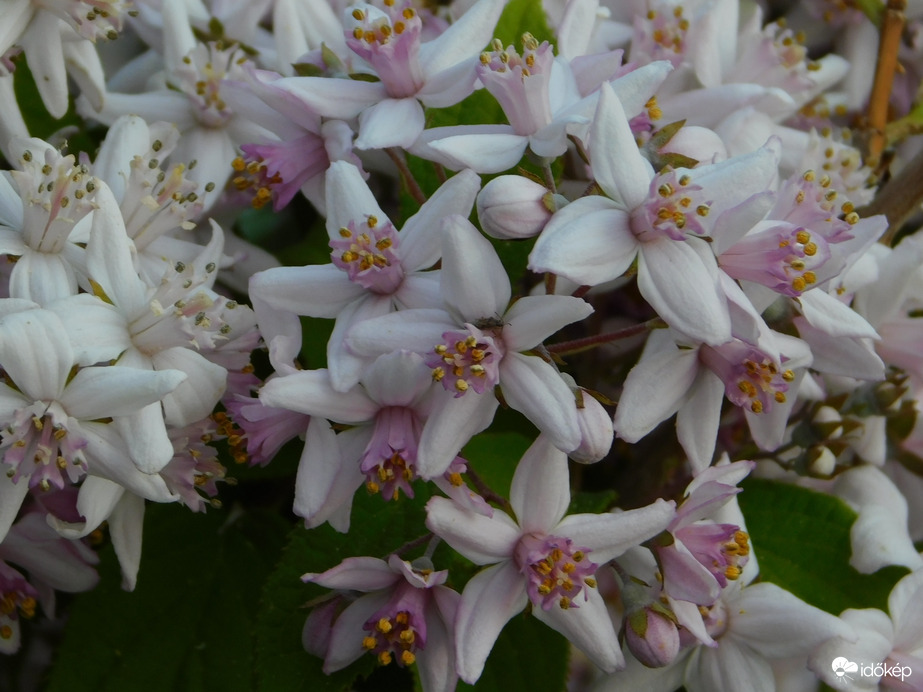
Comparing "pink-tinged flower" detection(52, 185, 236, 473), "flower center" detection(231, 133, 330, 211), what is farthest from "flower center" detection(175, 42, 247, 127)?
"pink-tinged flower" detection(52, 185, 236, 473)

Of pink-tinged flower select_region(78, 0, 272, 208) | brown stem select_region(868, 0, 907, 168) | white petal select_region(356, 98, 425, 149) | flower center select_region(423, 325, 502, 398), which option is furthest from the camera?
brown stem select_region(868, 0, 907, 168)

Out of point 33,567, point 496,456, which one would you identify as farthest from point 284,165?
point 33,567

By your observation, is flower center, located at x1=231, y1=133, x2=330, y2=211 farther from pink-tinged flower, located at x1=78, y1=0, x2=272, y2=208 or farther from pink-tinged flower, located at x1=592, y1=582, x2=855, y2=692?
pink-tinged flower, located at x1=592, y1=582, x2=855, y2=692

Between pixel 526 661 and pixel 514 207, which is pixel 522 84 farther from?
pixel 526 661

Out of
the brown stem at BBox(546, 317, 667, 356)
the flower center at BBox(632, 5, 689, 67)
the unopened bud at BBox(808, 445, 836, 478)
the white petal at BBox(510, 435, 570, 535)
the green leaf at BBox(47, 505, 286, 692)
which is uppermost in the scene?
the flower center at BBox(632, 5, 689, 67)

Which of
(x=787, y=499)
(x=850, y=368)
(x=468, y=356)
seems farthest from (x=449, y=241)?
(x=787, y=499)

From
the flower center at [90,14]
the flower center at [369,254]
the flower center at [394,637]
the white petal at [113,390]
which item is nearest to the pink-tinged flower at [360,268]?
the flower center at [369,254]

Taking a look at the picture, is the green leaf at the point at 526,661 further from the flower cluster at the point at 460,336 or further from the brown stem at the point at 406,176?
the brown stem at the point at 406,176
